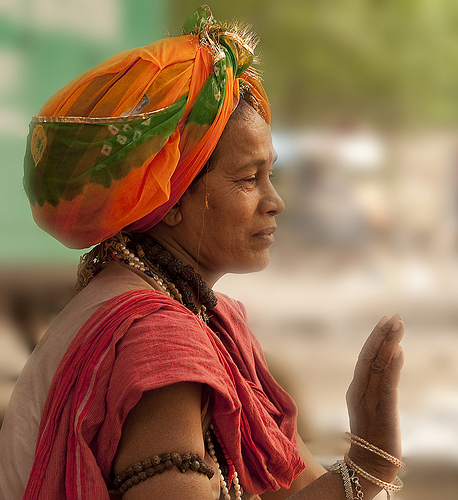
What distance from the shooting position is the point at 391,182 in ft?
8.38

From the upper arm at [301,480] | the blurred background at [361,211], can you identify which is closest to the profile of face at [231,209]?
the upper arm at [301,480]

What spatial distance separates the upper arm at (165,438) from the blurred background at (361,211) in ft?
4.41

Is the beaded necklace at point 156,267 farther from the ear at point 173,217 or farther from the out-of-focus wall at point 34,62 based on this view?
the out-of-focus wall at point 34,62

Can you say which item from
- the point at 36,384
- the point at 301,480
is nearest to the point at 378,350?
the point at 301,480

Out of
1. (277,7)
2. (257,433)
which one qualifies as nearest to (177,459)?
(257,433)

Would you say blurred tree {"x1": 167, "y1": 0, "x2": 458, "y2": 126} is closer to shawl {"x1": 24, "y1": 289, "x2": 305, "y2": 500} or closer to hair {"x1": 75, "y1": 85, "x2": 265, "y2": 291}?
hair {"x1": 75, "y1": 85, "x2": 265, "y2": 291}

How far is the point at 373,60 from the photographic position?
8.16 ft

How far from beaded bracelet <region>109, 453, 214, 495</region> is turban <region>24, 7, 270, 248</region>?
40 centimetres

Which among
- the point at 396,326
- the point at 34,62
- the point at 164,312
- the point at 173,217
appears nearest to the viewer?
the point at 164,312

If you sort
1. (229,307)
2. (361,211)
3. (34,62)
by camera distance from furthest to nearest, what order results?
(361,211), (34,62), (229,307)

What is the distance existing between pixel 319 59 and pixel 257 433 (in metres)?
1.87

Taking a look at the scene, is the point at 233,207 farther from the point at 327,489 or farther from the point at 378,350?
the point at 327,489

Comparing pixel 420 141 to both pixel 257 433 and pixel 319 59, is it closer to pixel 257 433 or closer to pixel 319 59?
pixel 319 59

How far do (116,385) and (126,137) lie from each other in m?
0.40
